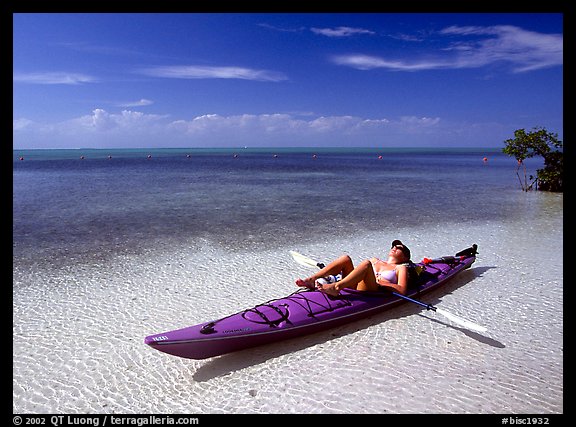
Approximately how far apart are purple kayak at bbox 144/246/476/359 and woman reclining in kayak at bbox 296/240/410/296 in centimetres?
12

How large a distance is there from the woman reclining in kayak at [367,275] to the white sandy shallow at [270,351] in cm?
52

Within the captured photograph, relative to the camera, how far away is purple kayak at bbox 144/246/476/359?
476 cm

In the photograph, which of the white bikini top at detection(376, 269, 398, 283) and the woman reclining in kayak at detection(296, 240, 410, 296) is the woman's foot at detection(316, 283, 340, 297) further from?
the white bikini top at detection(376, 269, 398, 283)

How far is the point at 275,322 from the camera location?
17.5ft

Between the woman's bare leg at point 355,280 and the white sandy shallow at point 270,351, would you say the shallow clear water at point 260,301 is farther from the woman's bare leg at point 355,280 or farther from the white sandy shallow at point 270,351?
the woman's bare leg at point 355,280

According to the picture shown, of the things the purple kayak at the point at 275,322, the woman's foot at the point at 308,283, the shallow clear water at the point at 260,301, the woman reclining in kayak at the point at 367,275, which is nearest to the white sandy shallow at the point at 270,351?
the shallow clear water at the point at 260,301

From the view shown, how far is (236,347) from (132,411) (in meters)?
1.41

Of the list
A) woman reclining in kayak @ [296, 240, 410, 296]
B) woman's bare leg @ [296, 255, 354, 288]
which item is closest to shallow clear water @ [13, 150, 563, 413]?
woman reclining in kayak @ [296, 240, 410, 296]

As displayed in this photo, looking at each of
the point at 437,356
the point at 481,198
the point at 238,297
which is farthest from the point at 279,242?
the point at 481,198

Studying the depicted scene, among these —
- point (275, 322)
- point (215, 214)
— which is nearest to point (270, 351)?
point (275, 322)

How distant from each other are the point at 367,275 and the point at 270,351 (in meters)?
1.95

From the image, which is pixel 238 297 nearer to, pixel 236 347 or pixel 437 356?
pixel 236 347

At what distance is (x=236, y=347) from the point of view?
5.11 m
